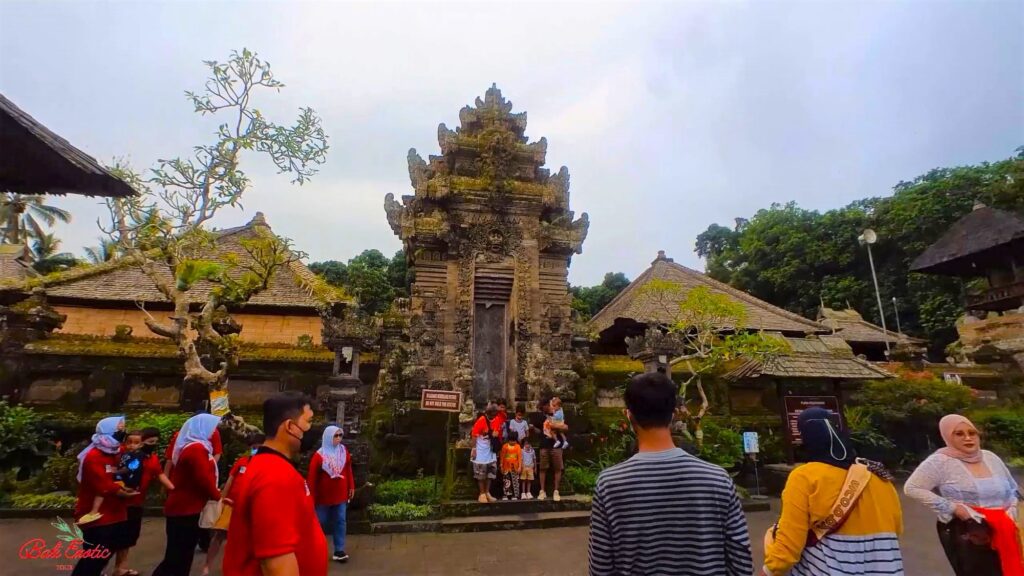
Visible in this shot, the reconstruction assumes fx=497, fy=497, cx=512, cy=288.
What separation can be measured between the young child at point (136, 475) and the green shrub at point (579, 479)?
6041mm

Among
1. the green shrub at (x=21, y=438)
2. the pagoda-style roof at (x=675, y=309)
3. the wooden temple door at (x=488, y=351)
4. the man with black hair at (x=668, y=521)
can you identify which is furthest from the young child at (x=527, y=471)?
the green shrub at (x=21, y=438)

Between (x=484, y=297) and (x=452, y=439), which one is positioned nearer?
(x=452, y=439)

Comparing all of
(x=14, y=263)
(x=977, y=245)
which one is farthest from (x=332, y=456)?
(x=977, y=245)

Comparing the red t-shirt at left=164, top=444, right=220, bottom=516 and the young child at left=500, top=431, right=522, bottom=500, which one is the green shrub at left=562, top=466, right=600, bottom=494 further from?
the red t-shirt at left=164, top=444, right=220, bottom=516

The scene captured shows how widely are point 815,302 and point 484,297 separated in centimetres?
2979

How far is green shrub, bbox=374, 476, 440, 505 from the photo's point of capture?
25.6 feet

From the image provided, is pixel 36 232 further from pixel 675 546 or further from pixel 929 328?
pixel 929 328

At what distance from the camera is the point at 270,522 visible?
199cm

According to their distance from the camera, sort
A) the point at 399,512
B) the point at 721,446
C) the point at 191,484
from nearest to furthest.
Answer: the point at 191,484 < the point at 399,512 < the point at 721,446

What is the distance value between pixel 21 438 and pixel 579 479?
9.60 metres

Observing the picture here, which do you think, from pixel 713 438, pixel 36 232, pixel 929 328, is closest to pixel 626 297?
pixel 713 438

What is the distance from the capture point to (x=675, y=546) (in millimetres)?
1979

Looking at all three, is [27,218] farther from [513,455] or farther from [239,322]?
[513,455]

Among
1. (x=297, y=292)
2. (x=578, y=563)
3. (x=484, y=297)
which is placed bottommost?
(x=578, y=563)
